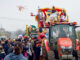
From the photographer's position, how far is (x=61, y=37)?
8.55 meters

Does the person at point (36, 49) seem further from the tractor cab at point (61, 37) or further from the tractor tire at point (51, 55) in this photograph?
the tractor tire at point (51, 55)

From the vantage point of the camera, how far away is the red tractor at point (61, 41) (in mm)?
8102

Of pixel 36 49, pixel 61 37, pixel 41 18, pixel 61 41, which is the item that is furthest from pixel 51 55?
pixel 41 18

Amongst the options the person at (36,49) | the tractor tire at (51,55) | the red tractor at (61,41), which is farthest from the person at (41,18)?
the tractor tire at (51,55)

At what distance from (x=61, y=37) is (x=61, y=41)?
35 centimetres

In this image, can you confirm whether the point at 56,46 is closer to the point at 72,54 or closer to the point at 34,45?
the point at 72,54

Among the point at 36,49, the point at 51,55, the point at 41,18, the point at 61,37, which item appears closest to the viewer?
the point at 51,55

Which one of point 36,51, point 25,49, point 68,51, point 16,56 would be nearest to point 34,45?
point 36,51

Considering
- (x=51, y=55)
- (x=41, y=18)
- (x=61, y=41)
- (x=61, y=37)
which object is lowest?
(x=51, y=55)

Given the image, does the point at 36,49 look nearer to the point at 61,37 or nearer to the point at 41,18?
the point at 61,37

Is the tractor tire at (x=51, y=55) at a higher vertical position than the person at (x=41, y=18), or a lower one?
lower

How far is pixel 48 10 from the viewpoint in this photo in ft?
45.1

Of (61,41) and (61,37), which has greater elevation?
(61,37)

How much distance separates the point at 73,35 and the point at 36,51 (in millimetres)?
2297
